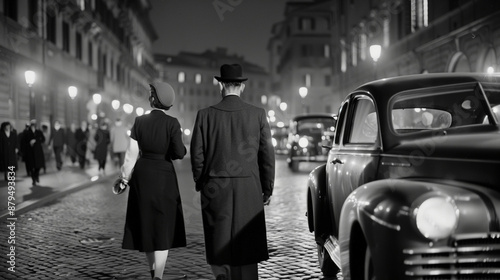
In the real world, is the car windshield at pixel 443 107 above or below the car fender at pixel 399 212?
above

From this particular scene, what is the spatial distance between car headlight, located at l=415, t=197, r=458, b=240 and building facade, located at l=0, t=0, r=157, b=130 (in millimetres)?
18032

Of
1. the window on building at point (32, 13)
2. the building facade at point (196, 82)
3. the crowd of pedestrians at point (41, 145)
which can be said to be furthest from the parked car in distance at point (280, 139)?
the building facade at point (196, 82)

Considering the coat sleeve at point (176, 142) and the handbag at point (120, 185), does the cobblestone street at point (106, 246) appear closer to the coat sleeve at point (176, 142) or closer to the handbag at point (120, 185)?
the handbag at point (120, 185)

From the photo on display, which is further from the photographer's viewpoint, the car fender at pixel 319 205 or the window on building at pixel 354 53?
the window on building at pixel 354 53

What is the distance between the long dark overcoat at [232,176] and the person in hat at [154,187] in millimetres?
585

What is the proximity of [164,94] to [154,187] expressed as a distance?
81cm

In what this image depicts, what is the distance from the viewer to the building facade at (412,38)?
2417 cm

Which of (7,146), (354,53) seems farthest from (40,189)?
(354,53)

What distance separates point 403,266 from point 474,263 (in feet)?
1.18

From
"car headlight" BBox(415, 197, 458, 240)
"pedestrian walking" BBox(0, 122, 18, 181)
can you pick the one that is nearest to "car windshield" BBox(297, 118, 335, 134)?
"pedestrian walking" BBox(0, 122, 18, 181)

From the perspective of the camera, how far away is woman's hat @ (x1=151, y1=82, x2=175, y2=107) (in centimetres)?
619

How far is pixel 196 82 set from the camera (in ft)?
468

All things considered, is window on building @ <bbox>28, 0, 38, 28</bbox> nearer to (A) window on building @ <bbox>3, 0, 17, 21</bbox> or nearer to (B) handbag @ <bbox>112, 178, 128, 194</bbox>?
(A) window on building @ <bbox>3, 0, 17, 21</bbox>

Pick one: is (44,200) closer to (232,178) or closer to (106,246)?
(106,246)
